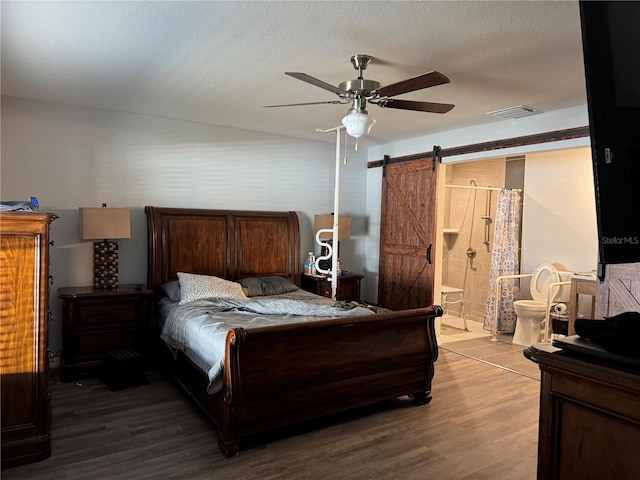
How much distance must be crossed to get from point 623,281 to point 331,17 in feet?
9.90

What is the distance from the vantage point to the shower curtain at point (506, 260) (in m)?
A: 5.97

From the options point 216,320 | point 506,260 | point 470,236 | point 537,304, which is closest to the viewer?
point 216,320

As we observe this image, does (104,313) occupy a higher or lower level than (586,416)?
lower

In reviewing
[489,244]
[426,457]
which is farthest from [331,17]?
[489,244]

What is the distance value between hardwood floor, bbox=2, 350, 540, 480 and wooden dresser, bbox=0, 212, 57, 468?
174 millimetres

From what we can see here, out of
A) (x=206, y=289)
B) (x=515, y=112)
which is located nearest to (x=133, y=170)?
(x=206, y=289)

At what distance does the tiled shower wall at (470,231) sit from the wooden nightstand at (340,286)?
1.93m

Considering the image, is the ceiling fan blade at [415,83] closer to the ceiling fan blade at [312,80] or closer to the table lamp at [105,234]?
the ceiling fan blade at [312,80]

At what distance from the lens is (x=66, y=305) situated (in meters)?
3.99

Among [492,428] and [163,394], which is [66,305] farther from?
[492,428]

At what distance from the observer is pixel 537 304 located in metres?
5.42

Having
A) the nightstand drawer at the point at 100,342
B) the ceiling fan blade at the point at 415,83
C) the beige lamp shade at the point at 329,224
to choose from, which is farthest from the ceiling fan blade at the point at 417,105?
the nightstand drawer at the point at 100,342

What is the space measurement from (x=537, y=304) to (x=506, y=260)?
2.62 feet

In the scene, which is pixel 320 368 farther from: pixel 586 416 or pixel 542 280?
pixel 542 280
